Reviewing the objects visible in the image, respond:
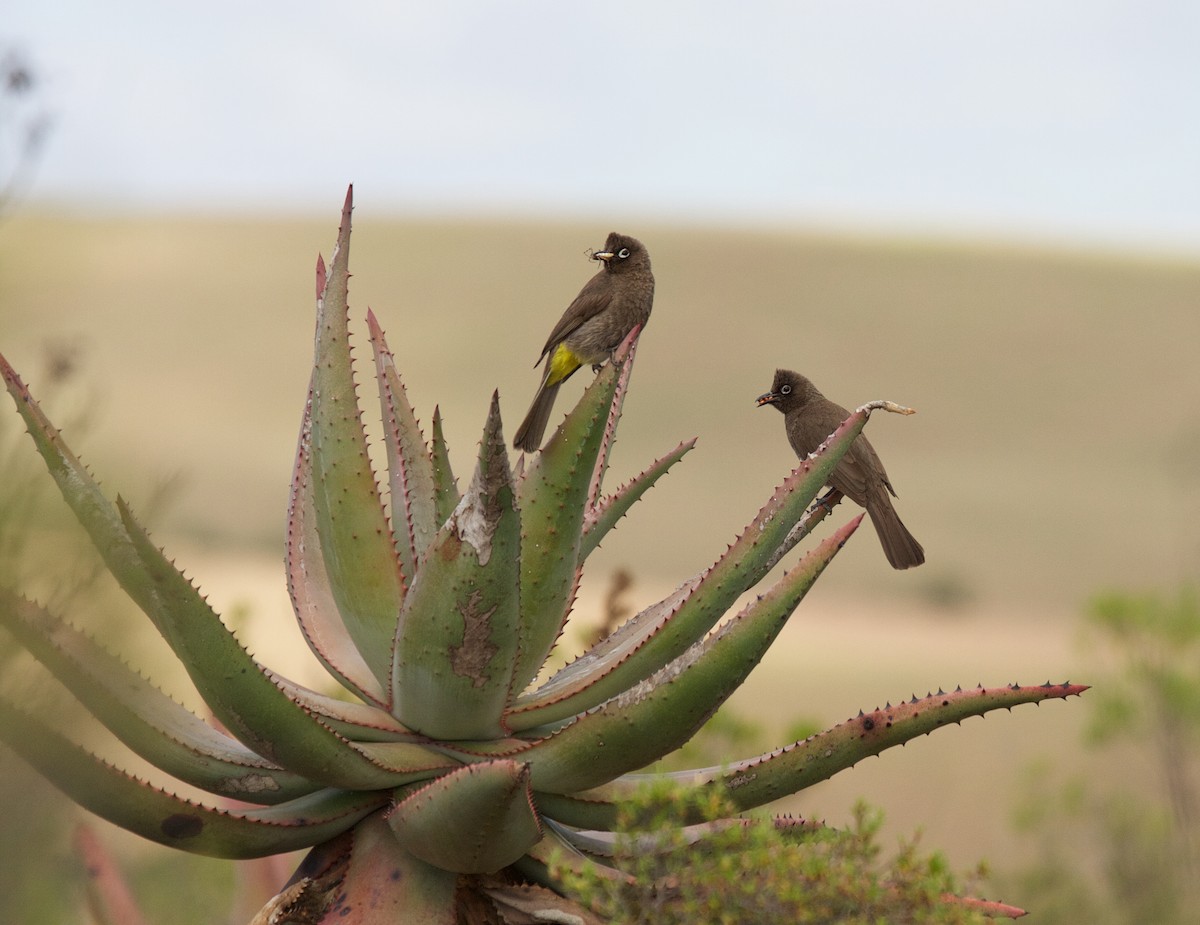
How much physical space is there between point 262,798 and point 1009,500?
163ft

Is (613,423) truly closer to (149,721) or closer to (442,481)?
(442,481)

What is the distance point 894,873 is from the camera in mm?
2465

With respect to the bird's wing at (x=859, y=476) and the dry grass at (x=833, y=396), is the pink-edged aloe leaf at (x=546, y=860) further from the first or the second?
the dry grass at (x=833, y=396)

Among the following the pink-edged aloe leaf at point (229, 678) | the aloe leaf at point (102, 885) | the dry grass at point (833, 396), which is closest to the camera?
the pink-edged aloe leaf at point (229, 678)

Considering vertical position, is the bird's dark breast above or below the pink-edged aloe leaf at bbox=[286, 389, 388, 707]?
above

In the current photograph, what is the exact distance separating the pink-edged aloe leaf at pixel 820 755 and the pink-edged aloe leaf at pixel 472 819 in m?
0.23

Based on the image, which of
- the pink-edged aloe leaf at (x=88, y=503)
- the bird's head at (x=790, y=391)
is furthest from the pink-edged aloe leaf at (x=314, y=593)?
the bird's head at (x=790, y=391)

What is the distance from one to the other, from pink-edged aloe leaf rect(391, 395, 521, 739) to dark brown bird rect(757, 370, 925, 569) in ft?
4.49

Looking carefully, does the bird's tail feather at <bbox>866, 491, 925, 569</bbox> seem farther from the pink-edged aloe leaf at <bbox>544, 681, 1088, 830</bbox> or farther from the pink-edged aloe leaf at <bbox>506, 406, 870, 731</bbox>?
the pink-edged aloe leaf at <bbox>544, 681, 1088, 830</bbox>

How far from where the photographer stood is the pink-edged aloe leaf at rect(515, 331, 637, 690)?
9.52ft

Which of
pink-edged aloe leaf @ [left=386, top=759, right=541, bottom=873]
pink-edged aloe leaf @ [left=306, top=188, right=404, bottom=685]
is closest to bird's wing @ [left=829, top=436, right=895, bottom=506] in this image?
pink-edged aloe leaf @ [left=306, top=188, right=404, bottom=685]

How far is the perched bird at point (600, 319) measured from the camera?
170 inches

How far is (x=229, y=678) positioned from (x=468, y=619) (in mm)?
429

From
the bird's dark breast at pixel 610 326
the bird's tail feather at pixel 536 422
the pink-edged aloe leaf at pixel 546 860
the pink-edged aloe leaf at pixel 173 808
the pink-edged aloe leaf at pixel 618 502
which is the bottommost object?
the pink-edged aloe leaf at pixel 546 860
